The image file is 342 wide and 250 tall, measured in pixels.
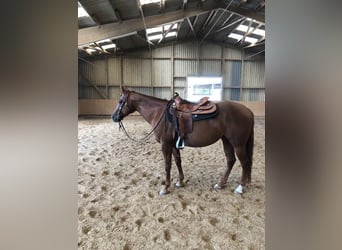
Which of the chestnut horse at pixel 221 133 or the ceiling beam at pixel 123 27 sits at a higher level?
the ceiling beam at pixel 123 27

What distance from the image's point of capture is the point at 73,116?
357 millimetres

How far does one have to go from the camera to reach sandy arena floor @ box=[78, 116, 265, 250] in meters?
1.51

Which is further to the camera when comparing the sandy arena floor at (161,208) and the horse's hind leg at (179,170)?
the horse's hind leg at (179,170)

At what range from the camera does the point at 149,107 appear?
2.58 meters

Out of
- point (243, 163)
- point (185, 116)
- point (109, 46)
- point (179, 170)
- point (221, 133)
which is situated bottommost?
point (179, 170)

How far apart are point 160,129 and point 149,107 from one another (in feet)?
1.03

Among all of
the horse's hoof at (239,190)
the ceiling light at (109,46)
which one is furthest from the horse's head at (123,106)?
the ceiling light at (109,46)

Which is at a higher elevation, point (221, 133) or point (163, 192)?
point (221, 133)

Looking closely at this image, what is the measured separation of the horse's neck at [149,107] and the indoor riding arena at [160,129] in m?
0.03

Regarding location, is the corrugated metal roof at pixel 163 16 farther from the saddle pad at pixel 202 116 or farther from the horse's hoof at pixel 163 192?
the horse's hoof at pixel 163 192

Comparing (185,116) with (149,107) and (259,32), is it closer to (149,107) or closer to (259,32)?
(149,107)

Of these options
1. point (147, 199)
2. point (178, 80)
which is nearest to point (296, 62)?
point (147, 199)

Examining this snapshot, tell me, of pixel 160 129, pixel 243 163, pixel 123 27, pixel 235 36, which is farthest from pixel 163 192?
pixel 235 36

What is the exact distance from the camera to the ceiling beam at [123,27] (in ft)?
17.6
